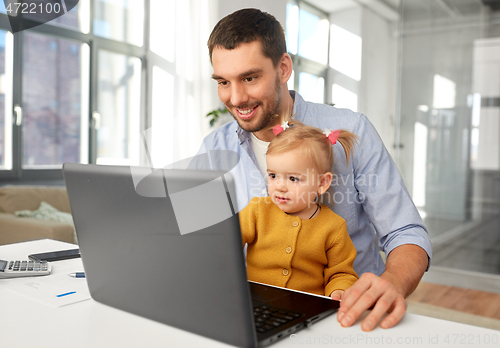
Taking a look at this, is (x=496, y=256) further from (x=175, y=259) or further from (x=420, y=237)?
(x=175, y=259)

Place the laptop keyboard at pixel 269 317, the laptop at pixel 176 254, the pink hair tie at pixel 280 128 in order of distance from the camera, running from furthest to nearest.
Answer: the pink hair tie at pixel 280 128, the laptop keyboard at pixel 269 317, the laptop at pixel 176 254

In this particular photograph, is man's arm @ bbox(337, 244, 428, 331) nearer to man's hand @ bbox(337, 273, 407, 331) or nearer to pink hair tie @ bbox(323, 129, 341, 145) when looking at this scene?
man's hand @ bbox(337, 273, 407, 331)

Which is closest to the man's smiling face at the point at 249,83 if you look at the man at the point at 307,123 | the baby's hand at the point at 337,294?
the man at the point at 307,123

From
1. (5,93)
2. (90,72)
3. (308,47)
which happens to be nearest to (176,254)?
(5,93)

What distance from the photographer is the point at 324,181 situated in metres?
1.17

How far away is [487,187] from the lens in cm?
327

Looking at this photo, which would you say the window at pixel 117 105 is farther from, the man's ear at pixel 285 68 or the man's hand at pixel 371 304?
the man's hand at pixel 371 304

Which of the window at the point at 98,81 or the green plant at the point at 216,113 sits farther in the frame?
the green plant at the point at 216,113

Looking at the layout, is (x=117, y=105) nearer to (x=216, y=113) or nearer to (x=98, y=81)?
(x=98, y=81)

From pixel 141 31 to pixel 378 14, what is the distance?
316 centimetres

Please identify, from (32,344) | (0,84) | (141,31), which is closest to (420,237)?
→ (32,344)

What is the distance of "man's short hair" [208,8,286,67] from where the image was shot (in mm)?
1243

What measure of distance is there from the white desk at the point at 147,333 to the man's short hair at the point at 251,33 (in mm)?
818

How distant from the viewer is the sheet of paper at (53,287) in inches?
32.2
